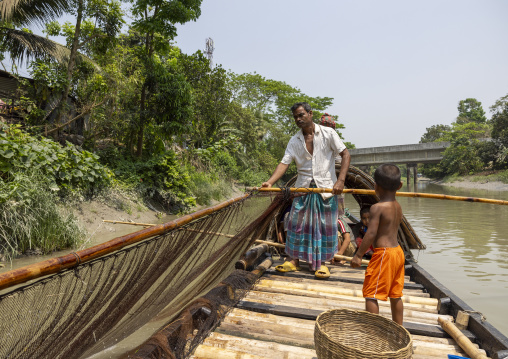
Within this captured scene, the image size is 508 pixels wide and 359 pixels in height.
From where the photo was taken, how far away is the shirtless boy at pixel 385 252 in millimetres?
2043

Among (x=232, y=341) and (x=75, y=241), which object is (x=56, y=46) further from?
(x=232, y=341)

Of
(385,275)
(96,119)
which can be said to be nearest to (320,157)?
(385,275)

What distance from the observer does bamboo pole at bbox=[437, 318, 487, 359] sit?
180 centimetres

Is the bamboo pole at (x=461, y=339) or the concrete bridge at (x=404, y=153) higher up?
the concrete bridge at (x=404, y=153)

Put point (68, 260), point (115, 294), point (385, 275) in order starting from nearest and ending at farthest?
1. point (68, 260)
2. point (115, 294)
3. point (385, 275)

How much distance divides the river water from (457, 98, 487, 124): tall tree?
4297cm

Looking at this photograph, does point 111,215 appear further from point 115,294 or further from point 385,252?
point 385,252

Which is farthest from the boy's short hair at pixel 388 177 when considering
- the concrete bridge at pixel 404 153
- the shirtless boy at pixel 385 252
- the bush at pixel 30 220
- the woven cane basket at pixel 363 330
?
the concrete bridge at pixel 404 153

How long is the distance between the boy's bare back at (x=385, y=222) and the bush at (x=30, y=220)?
4.66 meters

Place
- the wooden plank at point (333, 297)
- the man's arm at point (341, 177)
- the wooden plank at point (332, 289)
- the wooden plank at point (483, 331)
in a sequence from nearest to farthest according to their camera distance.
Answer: the wooden plank at point (483, 331) → the wooden plank at point (333, 297) → the wooden plank at point (332, 289) → the man's arm at point (341, 177)

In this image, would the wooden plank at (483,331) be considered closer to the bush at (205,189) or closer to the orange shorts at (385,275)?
the orange shorts at (385,275)

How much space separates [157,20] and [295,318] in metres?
9.63

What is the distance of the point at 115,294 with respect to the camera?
4.87 ft

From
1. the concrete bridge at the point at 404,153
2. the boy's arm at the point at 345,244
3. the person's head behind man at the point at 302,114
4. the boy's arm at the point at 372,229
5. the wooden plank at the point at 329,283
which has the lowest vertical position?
the wooden plank at the point at 329,283
